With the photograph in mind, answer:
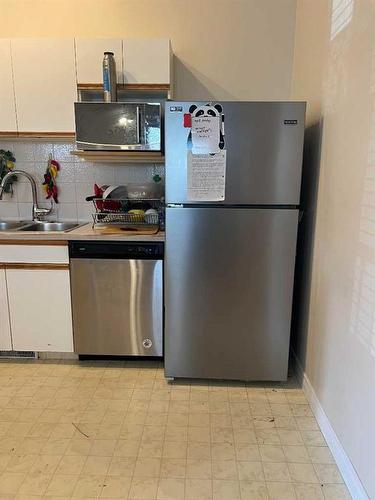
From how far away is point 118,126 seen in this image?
2.21 meters

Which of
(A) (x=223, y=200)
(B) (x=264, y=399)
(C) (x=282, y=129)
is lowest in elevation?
(B) (x=264, y=399)

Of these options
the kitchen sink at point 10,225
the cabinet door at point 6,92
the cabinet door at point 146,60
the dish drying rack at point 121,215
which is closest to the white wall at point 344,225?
the cabinet door at point 146,60

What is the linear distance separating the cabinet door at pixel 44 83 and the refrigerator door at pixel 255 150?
83cm

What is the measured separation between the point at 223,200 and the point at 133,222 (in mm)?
740

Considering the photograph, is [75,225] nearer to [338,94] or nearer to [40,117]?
[40,117]

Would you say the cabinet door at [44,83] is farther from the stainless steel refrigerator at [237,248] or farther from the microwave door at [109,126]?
the stainless steel refrigerator at [237,248]

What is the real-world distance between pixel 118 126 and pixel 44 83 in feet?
2.03

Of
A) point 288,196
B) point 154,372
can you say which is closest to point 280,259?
point 288,196

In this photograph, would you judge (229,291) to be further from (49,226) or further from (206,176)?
(49,226)

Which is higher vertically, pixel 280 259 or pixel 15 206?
pixel 15 206

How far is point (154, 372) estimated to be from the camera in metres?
2.38

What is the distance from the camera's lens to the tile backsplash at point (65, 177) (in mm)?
2732

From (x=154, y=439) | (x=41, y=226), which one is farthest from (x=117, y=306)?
(x=41, y=226)

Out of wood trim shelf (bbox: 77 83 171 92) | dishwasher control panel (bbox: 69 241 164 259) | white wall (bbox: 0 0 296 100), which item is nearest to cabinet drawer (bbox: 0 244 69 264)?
dishwasher control panel (bbox: 69 241 164 259)
